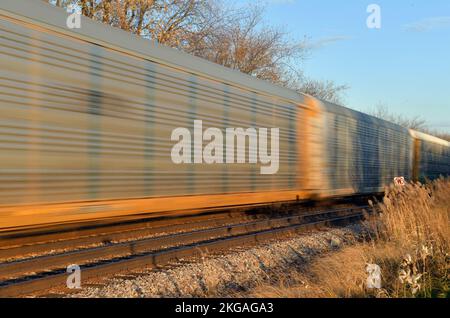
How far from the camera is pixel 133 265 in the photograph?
237 inches

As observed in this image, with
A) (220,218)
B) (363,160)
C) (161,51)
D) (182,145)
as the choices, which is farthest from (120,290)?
(363,160)

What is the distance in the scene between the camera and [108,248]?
6.56m

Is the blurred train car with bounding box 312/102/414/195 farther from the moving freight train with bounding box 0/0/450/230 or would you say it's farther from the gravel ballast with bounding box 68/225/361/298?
the gravel ballast with bounding box 68/225/361/298

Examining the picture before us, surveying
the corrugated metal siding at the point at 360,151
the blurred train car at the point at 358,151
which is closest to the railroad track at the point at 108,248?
the blurred train car at the point at 358,151

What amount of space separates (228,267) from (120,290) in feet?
5.66

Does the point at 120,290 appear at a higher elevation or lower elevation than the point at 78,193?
lower

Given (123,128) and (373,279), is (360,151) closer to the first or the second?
(123,128)

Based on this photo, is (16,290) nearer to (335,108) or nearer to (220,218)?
(220,218)

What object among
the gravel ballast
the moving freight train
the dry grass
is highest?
the moving freight train

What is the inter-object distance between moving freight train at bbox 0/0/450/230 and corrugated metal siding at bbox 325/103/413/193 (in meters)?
2.00

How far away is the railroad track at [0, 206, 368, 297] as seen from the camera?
539cm

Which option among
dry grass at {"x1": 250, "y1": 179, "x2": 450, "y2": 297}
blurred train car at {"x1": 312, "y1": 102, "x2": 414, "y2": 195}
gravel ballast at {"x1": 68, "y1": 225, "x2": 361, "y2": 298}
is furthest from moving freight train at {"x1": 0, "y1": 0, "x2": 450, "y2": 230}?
dry grass at {"x1": 250, "y1": 179, "x2": 450, "y2": 297}

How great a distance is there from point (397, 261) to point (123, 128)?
4.03 meters
